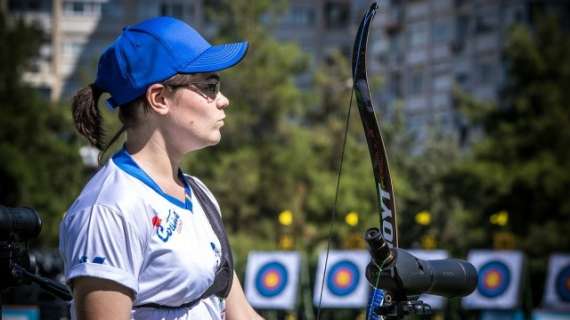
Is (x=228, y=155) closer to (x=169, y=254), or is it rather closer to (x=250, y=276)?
(x=250, y=276)

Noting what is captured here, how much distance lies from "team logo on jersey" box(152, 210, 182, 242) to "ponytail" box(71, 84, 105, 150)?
327 mm

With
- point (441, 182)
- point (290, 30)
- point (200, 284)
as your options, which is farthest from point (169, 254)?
point (290, 30)

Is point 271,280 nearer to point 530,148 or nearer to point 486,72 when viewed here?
point 530,148

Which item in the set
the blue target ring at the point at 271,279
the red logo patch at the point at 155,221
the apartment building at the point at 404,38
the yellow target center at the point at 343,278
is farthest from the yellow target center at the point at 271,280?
the apartment building at the point at 404,38

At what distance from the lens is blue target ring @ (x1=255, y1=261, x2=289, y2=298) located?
17859mm

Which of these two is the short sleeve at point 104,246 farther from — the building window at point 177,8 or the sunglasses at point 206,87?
the building window at point 177,8

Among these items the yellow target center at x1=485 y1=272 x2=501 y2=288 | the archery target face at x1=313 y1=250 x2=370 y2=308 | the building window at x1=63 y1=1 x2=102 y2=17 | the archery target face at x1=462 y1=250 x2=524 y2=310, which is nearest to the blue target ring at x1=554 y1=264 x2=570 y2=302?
the archery target face at x1=462 y1=250 x2=524 y2=310

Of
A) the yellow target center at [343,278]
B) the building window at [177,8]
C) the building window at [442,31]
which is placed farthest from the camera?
the building window at [442,31]

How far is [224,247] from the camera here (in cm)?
287

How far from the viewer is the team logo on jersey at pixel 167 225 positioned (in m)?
2.65

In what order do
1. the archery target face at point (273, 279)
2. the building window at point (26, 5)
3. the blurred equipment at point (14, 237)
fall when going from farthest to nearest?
the building window at point (26, 5)
the archery target face at point (273, 279)
the blurred equipment at point (14, 237)

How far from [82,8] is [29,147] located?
59.5 feet

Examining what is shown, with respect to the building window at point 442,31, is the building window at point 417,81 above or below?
below

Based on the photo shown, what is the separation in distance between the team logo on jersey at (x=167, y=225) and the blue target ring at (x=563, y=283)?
14.5m
